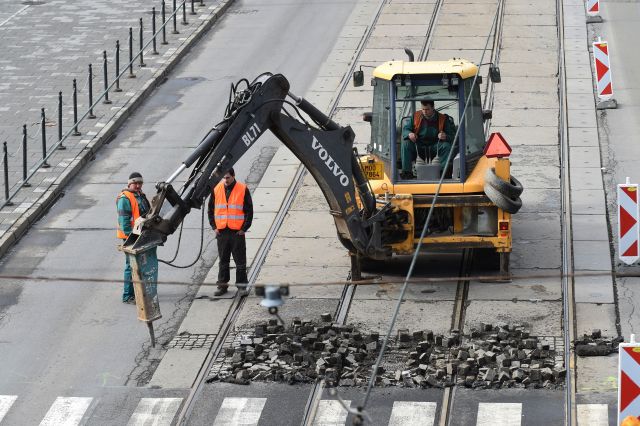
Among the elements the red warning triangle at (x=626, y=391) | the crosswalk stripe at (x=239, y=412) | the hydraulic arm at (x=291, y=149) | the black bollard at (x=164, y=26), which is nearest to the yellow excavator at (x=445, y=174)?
the hydraulic arm at (x=291, y=149)

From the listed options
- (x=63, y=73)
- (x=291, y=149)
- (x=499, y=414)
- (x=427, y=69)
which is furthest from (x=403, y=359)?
(x=63, y=73)

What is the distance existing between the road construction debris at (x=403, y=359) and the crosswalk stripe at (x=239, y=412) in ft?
1.66

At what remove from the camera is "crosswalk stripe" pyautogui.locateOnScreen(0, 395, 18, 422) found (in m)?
17.8

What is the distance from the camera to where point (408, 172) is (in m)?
21.2

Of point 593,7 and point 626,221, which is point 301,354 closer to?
point 626,221

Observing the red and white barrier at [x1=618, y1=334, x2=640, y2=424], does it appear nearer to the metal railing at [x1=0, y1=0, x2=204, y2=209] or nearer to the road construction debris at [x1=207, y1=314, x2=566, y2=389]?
the road construction debris at [x1=207, y1=314, x2=566, y2=389]

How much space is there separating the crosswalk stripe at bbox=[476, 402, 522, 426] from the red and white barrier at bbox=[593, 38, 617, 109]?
13.2 meters

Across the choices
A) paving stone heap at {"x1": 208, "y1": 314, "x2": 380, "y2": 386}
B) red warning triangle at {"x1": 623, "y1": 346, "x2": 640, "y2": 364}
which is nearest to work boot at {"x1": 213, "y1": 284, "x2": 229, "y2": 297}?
paving stone heap at {"x1": 208, "y1": 314, "x2": 380, "y2": 386}

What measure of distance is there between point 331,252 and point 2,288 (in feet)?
15.8

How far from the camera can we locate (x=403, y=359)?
18.6 m

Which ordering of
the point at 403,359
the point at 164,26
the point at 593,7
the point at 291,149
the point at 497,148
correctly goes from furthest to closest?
the point at 593,7 < the point at 164,26 < the point at 497,148 < the point at 291,149 < the point at 403,359

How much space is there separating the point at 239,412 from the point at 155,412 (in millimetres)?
989

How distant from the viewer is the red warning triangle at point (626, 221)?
2127 cm

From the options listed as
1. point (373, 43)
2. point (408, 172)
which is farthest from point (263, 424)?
point (373, 43)
